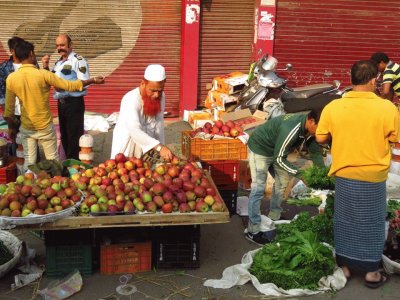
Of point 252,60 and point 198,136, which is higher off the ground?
point 252,60

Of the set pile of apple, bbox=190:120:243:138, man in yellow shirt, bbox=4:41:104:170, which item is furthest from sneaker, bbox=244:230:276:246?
man in yellow shirt, bbox=4:41:104:170

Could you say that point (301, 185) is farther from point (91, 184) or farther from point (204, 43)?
point (204, 43)

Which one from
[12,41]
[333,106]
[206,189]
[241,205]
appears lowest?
[241,205]

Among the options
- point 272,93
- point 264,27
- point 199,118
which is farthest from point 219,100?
point 264,27

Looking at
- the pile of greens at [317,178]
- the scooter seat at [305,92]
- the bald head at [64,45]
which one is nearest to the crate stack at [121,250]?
the pile of greens at [317,178]

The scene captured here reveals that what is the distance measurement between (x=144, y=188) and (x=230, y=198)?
207 centimetres

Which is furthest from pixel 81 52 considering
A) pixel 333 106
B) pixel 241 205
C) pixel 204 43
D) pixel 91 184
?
pixel 333 106

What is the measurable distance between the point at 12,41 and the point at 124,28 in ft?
16.3

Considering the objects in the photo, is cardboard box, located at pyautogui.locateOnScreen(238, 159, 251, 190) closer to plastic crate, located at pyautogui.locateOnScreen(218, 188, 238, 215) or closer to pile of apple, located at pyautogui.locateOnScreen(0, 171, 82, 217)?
plastic crate, located at pyautogui.locateOnScreen(218, 188, 238, 215)

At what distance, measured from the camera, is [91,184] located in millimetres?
5742

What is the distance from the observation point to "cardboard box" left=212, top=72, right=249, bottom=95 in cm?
1150

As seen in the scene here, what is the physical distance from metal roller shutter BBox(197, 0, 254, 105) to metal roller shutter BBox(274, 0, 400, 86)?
2.43 ft

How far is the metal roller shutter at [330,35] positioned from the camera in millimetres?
12828

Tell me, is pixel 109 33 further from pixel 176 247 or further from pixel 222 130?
pixel 176 247
